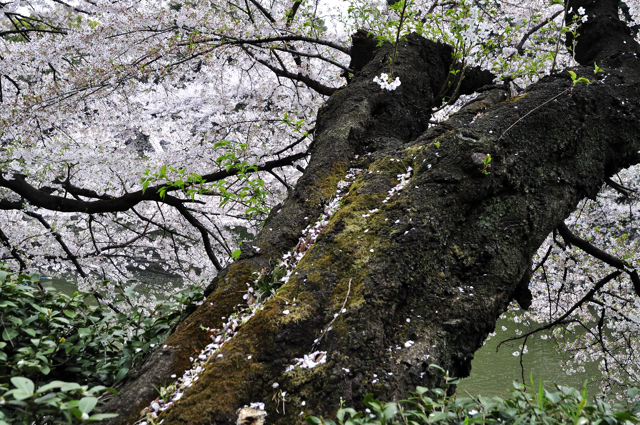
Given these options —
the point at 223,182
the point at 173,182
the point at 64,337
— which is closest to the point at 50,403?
the point at 64,337

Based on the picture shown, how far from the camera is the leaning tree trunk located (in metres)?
1.31

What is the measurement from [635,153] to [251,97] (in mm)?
5297

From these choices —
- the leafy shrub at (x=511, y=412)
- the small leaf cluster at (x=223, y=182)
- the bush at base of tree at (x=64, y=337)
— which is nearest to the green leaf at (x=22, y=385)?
the bush at base of tree at (x=64, y=337)

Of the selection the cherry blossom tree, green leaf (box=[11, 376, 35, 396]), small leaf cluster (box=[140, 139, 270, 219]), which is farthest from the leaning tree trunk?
small leaf cluster (box=[140, 139, 270, 219])

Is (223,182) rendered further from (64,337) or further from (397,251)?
(397,251)

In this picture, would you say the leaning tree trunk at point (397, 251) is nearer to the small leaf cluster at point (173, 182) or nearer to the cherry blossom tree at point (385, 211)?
the cherry blossom tree at point (385, 211)

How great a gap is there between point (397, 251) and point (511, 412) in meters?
0.69

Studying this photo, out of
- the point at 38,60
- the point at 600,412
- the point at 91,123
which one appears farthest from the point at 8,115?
the point at 600,412

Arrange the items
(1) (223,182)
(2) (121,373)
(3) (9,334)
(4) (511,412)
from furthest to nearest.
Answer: (1) (223,182) < (2) (121,373) < (3) (9,334) < (4) (511,412)

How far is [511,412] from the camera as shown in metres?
1.02

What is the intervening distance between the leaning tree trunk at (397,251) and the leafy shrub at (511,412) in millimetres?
170

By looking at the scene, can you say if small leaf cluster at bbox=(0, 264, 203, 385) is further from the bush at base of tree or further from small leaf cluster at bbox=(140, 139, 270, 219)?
small leaf cluster at bbox=(140, 139, 270, 219)

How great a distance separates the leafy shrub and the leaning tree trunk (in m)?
0.17

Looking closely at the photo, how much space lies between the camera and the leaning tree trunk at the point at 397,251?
1.31m
